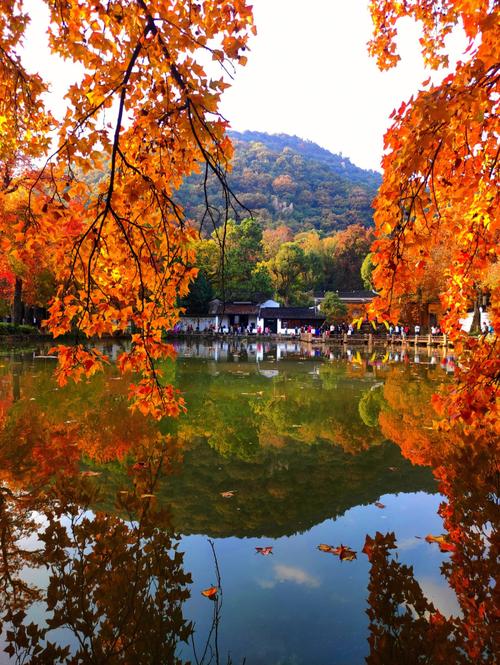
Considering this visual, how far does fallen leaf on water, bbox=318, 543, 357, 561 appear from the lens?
320 cm

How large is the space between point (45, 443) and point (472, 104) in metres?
5.41

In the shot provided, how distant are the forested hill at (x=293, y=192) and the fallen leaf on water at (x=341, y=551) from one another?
201 feet

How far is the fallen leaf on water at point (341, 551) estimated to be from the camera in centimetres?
320

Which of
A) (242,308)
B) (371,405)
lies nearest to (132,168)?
(371,405)

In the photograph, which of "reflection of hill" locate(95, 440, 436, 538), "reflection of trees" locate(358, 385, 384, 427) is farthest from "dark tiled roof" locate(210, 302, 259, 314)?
"reflection of hill" locate(95, 440, 436, 538)

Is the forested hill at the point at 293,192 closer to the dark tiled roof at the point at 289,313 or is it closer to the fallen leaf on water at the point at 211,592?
the dark tiled roof at the point at 289,313

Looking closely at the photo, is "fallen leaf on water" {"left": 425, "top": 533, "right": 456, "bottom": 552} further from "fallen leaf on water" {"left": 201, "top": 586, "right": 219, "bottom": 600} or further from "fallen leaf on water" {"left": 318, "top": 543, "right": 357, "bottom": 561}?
"fallen leaf on water" {"left": 201, "top": 586, "right": 219, "bottom": 600}

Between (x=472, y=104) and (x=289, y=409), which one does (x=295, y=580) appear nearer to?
(x=472, y=104)

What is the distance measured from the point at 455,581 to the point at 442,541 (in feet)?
1.88

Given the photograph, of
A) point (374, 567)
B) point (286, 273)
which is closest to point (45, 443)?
point (374, 567)

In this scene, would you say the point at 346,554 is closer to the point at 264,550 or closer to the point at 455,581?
the point at 264,550

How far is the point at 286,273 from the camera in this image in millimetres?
51688

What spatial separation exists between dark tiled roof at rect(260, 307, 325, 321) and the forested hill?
21.9m

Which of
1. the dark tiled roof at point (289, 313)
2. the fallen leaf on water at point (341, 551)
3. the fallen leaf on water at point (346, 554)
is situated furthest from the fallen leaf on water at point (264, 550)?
the dark tiled roof at point (289, 313)
